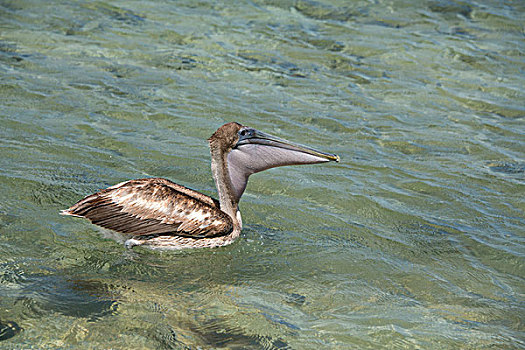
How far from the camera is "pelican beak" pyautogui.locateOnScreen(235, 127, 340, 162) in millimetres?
5406

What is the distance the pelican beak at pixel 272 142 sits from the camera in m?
5.41

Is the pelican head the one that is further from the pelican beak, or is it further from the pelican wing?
the pelican wing

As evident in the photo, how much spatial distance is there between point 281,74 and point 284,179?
2.95 metres

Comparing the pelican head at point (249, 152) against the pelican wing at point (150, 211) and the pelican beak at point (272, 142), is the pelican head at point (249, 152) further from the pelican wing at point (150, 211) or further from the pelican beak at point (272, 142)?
the pelican wing at point (150, 211)

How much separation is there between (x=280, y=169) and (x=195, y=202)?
189 centimetres

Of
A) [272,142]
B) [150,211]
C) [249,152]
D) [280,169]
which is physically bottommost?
[280,169]

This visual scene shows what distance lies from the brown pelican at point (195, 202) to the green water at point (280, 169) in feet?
0.64

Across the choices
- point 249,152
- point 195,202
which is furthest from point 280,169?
point 195,202

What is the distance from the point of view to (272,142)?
553 centimetres

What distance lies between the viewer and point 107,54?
9.43 m

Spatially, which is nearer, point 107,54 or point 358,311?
point 358,311

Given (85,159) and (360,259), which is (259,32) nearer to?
(85,159)

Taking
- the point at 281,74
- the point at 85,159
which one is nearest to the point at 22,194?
the point at 85,159

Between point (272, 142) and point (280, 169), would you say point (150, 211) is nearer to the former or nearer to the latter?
point (272, 142)
